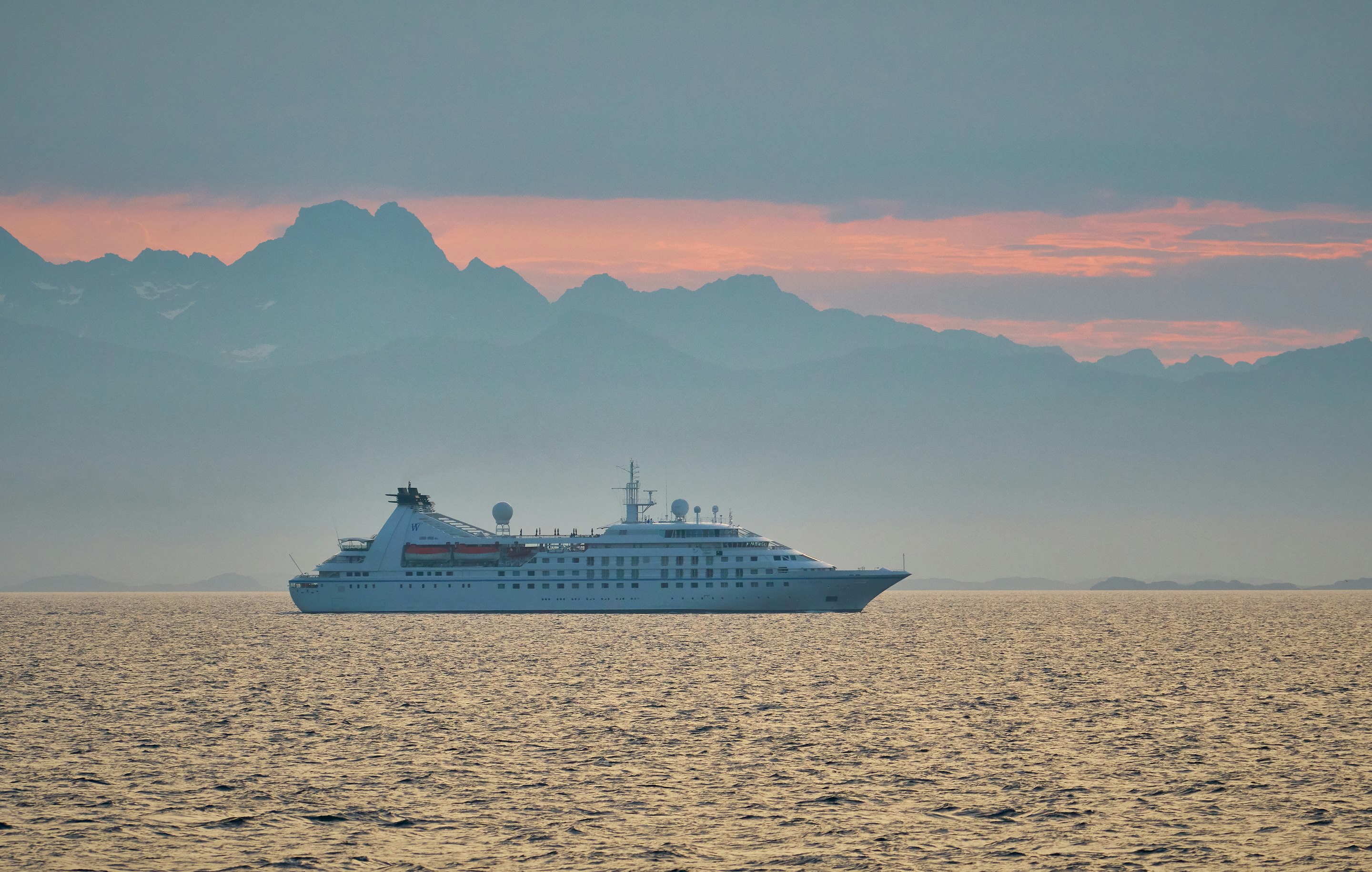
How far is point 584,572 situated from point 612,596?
443cm

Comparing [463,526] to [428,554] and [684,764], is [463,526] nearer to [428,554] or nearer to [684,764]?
[428,554]

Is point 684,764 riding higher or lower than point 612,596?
lower

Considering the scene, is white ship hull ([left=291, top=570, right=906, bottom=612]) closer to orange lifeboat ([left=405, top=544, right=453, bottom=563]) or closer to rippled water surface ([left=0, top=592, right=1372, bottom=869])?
orange lifeboat ([left=405, top=544, right=453, bottom=563])

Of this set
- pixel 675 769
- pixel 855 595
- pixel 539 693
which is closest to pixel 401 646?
pixel 539 693

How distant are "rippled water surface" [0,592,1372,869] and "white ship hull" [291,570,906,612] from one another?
58.3 meters

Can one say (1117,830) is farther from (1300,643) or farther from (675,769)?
(1300,643)

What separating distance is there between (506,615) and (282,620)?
32557mm

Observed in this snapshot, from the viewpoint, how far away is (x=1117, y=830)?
33.8 meters

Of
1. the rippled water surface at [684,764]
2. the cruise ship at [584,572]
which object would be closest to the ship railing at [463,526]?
the cruise ship at [584,572]

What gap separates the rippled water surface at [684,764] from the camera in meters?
32.2

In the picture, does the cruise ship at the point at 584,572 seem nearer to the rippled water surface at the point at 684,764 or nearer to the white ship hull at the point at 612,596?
the white ship hull at the point at 612,596

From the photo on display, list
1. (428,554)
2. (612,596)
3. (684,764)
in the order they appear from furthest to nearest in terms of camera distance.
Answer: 1. (428,554)
2. (612,596)
3. (684,764)

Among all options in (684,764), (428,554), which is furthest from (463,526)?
(684,764)

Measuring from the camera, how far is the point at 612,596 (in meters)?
158
